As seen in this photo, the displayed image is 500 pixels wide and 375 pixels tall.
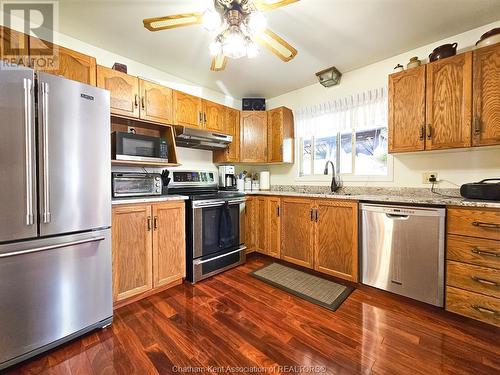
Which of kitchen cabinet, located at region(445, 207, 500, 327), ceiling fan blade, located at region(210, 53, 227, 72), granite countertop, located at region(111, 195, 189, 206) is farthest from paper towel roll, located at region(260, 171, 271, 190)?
kitchen cabinet, located at region(445, 207, 500, 327)

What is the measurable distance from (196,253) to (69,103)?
5.61 feet

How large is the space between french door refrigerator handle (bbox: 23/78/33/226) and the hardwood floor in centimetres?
96

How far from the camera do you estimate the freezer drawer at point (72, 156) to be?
1.36 m

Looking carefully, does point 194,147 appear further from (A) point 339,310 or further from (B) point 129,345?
(A) point 339,310

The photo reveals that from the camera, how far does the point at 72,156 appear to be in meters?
1.47

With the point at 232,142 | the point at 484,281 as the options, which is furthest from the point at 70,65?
the point at 484,281

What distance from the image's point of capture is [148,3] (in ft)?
5.56

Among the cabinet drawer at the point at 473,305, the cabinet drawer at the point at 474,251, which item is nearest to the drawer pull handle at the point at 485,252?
the cabinet drawer at the point at 474,251

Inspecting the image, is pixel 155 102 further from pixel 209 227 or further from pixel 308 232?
pixel 308 232

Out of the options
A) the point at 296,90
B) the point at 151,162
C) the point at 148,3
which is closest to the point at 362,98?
the point at 296,90

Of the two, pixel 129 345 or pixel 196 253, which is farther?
pixel 196 253

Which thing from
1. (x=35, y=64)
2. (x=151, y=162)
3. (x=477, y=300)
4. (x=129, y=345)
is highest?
(x=35, y=64)

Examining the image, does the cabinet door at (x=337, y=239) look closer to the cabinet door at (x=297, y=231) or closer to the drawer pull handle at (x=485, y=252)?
the cabinet door at (x=297, y=231)

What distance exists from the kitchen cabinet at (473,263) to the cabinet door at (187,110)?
2784 millimetres
